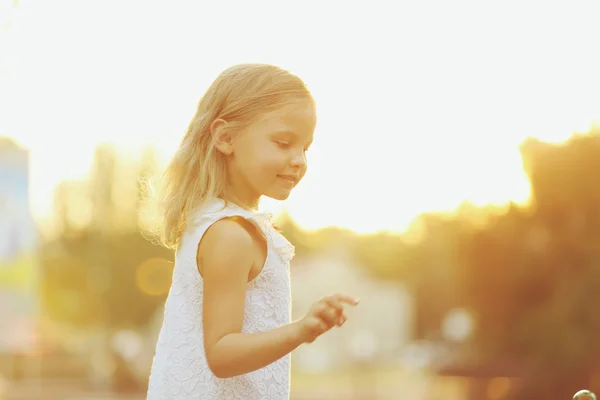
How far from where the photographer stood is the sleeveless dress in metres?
2.20

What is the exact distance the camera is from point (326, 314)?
1859 millimetres

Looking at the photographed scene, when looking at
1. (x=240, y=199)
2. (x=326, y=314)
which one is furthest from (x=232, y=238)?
(x=326, y=314)

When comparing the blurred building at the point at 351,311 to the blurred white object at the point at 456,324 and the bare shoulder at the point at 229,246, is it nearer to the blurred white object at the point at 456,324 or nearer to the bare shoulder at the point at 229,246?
the blurred white object at the point at 456,324

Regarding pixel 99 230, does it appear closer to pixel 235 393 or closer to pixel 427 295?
pixel 427 295

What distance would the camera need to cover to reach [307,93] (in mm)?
2330

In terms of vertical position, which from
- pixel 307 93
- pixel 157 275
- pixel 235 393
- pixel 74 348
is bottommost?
pixel 235 393

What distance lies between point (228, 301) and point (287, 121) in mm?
424

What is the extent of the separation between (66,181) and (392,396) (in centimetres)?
2923

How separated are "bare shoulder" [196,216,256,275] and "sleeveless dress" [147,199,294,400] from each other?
0.08ft

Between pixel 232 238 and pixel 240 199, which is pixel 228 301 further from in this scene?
pixel 240 199

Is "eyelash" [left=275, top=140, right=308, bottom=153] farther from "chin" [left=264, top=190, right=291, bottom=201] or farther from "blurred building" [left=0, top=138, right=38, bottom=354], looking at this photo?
"blurred building" [left=0, top=138, right=38, bottom=354]

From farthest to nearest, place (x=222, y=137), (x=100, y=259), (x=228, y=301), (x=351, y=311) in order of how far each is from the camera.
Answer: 1. (x=351, y=311)
2. (x=100, y=259)
3. (x=222, y=137)
4. (x=228, y=301)

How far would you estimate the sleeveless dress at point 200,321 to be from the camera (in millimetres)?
2199

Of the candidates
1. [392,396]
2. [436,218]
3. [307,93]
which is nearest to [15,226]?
Result: [392,396]
